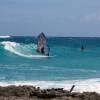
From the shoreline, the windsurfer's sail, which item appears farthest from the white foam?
the windsurfer's sail

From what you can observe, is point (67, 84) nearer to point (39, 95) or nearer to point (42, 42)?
point (39, 95)

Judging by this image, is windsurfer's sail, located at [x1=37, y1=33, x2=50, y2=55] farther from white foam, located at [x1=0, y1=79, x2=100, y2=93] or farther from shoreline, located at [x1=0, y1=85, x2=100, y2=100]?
shoreline, located at [x1=0, y1=85, x2=100, y2=100]

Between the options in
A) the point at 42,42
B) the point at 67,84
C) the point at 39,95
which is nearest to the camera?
the point at 39,95

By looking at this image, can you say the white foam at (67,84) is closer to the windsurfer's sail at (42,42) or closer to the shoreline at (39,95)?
the shoreline at (39,95)

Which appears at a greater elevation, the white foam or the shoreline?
the shoreline

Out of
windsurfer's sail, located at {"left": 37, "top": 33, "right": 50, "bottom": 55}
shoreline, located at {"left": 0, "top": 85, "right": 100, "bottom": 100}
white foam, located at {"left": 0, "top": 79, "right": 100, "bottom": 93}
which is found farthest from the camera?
windsurfer's sail, located at {"left": 37, "top": 33, "right": 50, "bottom": 55}

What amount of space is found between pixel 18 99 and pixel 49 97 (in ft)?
4.91

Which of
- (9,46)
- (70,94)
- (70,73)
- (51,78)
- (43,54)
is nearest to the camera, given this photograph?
(70,94)

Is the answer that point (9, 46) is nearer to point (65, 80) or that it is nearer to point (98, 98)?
point (65, 80)

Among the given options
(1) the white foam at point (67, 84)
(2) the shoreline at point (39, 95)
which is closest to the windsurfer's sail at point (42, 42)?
(1) the white foam at point (67, 84)

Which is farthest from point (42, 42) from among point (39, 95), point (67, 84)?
point (39, 95)

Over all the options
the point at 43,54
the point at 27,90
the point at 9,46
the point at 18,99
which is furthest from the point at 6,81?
the point at 9,46

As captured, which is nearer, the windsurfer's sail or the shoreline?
the shoreline

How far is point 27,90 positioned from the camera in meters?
21.1
